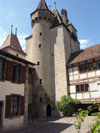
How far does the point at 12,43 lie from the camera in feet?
61.6

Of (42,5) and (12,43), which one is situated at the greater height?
(42,5)

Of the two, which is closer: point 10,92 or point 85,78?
point 10,92

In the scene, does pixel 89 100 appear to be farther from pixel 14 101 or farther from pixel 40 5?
pixel 40 5

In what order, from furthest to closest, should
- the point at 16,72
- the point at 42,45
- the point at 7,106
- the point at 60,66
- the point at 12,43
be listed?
the point at 42,45 → the point at 12,43 → the point at 60,66 → the point at 16,72 → the point at 7,106

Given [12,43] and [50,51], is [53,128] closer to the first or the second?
[50,51]

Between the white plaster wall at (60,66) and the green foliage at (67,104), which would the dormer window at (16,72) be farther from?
the white plaster wall at (60,66)

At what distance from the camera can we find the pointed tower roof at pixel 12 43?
59.3ft

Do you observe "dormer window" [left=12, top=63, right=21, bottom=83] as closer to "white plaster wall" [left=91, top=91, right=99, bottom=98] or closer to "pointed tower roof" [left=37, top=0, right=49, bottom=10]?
"white plaster wall" [left=91, top=91, right=99, bottom=98]

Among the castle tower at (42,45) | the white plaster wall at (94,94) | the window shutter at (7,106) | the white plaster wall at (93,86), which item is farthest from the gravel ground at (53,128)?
the castle tower at (42,45)

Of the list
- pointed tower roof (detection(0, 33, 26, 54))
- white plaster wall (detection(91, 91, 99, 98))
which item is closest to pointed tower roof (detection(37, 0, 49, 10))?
pointed tower roof (detection(0, 33, 26, 54))

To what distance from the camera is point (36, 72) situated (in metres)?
18.1

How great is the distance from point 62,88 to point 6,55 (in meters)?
9.76

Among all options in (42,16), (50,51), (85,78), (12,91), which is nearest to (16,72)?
(12,91)

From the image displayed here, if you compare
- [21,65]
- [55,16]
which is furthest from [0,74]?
[55,16]
